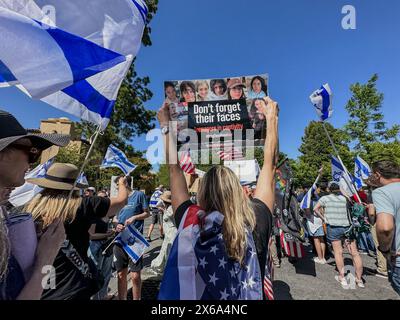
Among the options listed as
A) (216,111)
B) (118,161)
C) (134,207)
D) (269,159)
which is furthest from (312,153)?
(269,159)

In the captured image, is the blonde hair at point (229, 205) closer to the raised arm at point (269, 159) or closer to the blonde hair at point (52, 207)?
the raised arm at point (269, 159)

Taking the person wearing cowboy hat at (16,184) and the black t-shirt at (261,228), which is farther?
the black t-shirt at (261,228)

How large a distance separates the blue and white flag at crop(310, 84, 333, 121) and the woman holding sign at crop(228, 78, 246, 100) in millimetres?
4288

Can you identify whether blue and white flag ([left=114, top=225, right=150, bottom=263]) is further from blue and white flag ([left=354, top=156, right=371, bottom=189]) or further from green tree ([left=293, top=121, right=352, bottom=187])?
green tree ([left=293, top=121, right=352, bottom=187])

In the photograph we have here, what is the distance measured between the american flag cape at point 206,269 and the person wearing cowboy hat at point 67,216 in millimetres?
915

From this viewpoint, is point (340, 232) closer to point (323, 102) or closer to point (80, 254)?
point (323, 102)

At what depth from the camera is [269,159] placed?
179 centimetres

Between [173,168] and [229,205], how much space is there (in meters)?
0.46

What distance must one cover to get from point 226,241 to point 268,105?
3.72ft

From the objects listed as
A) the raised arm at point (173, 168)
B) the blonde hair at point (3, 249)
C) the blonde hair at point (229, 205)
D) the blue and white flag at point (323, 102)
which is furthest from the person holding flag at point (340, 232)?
the blonde hair at point (3, 249)

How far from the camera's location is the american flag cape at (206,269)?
1303mm

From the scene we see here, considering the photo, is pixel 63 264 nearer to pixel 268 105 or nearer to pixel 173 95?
pixel 268 105

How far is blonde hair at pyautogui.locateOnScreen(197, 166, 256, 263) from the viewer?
4.47ft
